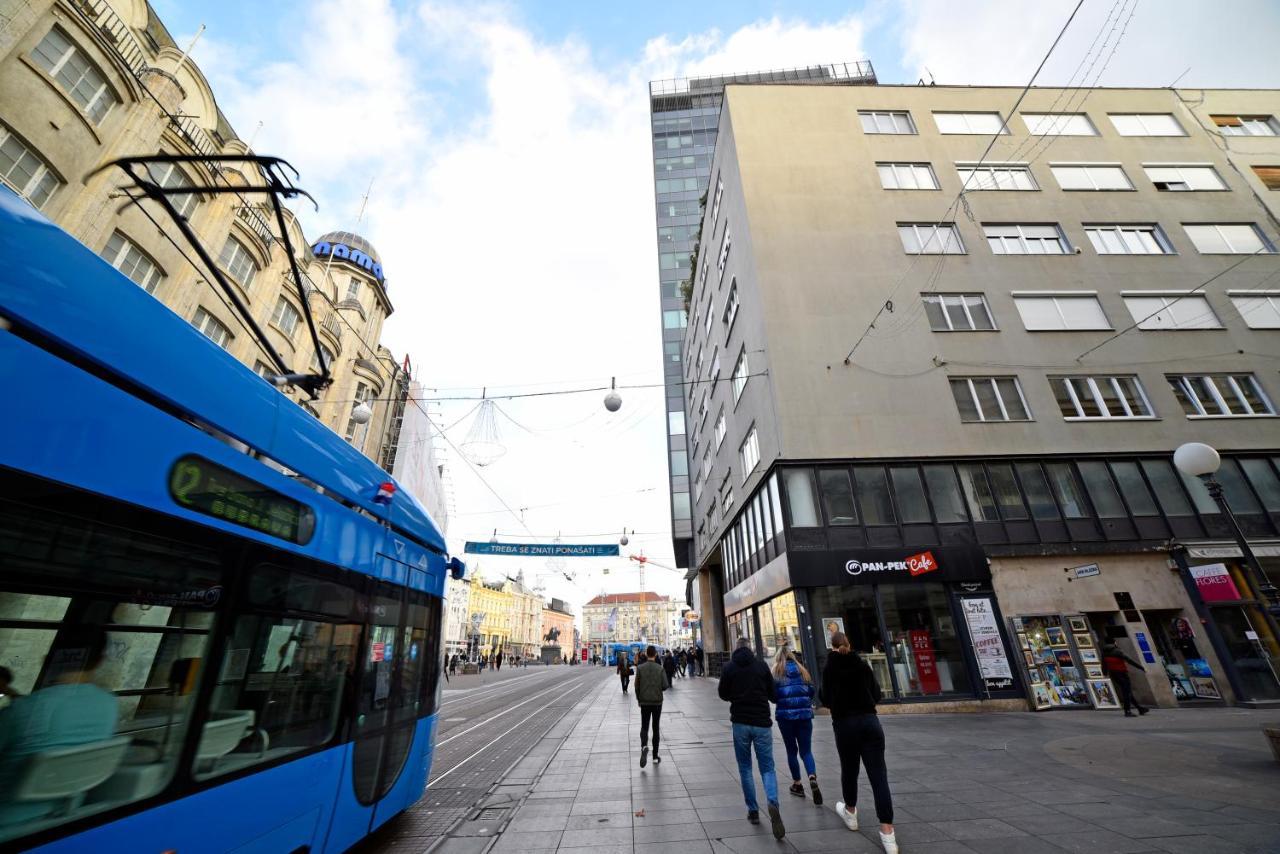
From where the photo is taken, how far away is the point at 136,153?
14969mm

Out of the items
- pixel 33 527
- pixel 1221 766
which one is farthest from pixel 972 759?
pixel 33 527

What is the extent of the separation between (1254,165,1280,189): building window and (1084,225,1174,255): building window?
22.3ft

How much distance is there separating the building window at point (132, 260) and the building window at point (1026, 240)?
27.3m

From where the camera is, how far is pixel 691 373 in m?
35.0

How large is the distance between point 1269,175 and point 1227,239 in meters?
5.70

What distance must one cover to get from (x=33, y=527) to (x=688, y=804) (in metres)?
6.66

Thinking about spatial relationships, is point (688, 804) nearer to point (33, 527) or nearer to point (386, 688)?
point (386, 688)

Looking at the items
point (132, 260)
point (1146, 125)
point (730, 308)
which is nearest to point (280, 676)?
point (132, 260)

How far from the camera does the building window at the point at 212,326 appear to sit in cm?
1852

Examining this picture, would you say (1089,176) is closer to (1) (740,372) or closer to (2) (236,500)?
(1) (740,372)

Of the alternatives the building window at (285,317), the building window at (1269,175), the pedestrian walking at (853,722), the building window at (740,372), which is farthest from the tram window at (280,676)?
the building window at (1269,175)

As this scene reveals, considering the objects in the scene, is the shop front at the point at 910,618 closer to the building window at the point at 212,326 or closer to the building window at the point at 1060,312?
the building window at the point at 1060,312

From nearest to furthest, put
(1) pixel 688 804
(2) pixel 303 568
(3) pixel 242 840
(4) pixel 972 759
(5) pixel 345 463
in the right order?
1. (3) pixel 242 840
2. (2) pixel 303 568
3. (5) pixel 345 463
4. (1) pixel 688 804
5. (4) pixel 972 759

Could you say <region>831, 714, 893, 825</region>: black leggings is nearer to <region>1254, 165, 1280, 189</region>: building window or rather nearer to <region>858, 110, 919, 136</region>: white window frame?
<region>858, 110, 919, 136</region>: white window frame
